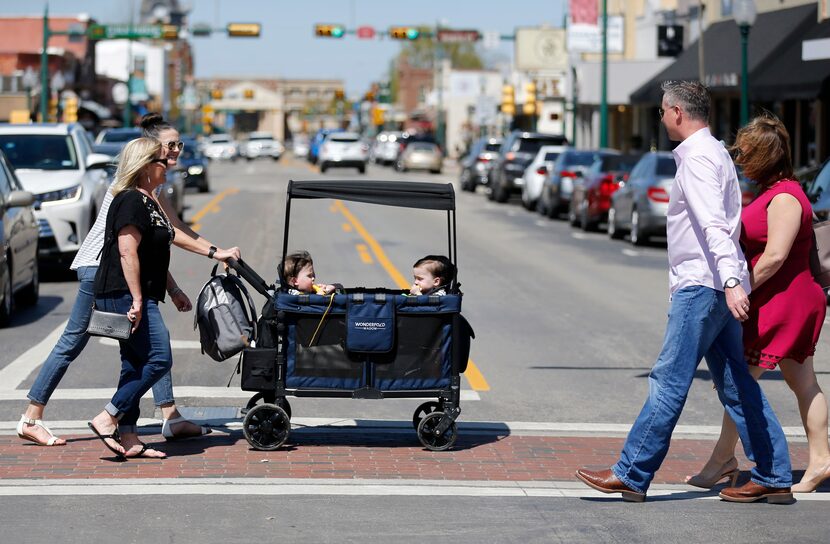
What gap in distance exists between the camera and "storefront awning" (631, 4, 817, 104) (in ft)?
114

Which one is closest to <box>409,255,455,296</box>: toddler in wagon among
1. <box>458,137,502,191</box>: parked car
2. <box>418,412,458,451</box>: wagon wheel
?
<box>418,412,458,451</box>: wagon wheel

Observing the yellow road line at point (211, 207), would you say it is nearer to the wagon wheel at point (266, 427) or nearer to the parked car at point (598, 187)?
the parked car at point (598, 187)

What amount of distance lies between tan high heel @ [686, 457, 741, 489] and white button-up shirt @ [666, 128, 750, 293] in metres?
1.06

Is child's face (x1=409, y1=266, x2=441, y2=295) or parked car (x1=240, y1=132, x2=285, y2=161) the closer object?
child's face (x1=409, y1=266, x2=441, y2=295)

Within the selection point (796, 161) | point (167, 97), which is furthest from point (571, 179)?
point (167, 97)

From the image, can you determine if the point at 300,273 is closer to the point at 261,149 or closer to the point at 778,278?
the point at 778,278

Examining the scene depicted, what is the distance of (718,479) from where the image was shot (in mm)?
7258

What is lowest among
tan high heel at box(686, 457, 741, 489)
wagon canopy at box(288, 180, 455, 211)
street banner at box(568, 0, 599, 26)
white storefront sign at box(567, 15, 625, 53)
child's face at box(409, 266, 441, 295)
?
tan high heel at box(686, 457, 741, 489)

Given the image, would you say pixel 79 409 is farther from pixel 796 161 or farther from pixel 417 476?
pixel 796 161

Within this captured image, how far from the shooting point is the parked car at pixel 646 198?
24.6 metres

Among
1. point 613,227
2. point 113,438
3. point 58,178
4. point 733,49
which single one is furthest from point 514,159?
point 113,438

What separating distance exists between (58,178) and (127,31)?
164ft

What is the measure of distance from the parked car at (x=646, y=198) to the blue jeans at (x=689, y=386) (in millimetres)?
17453

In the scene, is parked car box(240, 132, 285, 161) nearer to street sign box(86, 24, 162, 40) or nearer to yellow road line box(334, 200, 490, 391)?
street sign box(86, 24, 162, 40)
